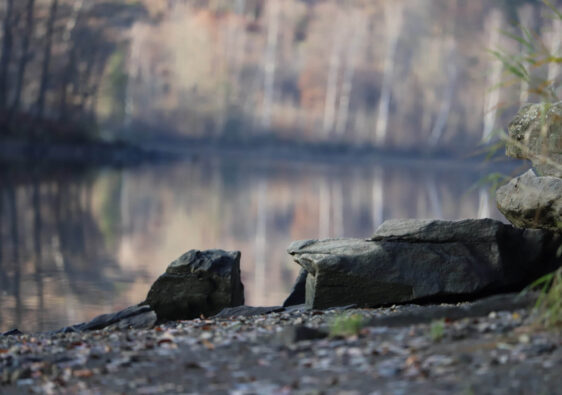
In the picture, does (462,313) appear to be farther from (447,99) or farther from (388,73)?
(447,99)

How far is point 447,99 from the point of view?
231 feet

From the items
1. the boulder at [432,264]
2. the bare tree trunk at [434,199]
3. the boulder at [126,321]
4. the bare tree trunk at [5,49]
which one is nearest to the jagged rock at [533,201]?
the boulder at [432,264]

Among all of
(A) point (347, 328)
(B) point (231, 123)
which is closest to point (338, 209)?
(A) point (347, 328)

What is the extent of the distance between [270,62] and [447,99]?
14173 mm

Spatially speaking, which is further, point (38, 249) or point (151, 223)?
point (151, 223)

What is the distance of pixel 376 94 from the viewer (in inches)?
2874

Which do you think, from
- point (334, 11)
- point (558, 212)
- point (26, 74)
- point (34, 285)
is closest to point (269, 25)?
point (334, 11)

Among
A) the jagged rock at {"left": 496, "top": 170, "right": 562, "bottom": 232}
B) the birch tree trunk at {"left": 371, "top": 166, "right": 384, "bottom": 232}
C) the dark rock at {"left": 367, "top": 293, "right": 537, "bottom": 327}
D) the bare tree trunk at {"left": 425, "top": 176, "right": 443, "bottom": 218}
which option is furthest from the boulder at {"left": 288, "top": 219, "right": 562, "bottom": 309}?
the bare tree trunk at {"left": 425, "top": 176, "right": 443, "bottom": 218}

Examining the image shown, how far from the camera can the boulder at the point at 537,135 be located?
321 inches

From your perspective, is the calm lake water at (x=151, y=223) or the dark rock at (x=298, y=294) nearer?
the dark rock at (x=298, y=294)

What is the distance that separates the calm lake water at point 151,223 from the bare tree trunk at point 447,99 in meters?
25.5

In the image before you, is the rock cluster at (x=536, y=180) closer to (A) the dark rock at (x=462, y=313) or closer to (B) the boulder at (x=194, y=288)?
(A) the dark rock at (x=462, y=313)

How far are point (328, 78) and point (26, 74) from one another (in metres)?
25.9

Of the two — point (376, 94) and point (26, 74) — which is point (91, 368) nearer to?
point (26, 74)
